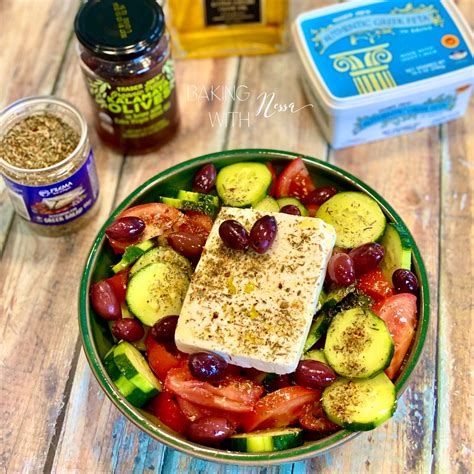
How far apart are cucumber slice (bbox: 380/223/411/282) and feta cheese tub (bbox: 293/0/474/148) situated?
45cm

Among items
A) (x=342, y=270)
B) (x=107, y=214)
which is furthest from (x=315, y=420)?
(x=107, y=214)

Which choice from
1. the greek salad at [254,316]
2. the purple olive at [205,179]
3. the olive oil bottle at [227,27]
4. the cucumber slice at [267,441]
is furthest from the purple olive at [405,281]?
the olive oil bottle at [227,27]

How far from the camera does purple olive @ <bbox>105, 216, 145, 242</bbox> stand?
140 cm

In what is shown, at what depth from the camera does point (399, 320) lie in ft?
4.33

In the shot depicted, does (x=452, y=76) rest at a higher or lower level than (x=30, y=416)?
higher

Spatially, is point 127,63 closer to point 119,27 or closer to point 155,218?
point 119,27

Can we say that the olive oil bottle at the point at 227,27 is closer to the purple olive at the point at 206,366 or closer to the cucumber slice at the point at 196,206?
the cucumber slice at the point at 196,206

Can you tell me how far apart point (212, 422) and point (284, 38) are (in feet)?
4.20

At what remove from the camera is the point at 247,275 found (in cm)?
134

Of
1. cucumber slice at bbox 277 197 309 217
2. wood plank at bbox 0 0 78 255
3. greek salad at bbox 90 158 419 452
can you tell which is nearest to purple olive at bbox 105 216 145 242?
Result: greek salad at bbox 90 158 419 452

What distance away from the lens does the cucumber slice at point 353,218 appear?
143 centimetres

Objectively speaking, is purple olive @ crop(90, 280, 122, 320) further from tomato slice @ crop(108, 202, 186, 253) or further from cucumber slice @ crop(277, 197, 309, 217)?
cucumber slice @ crop(277, 197, 309, 217)

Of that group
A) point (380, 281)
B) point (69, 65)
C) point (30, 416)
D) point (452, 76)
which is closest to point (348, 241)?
point (380, 281)

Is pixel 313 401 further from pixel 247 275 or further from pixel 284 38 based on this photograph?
pixel 284 38
